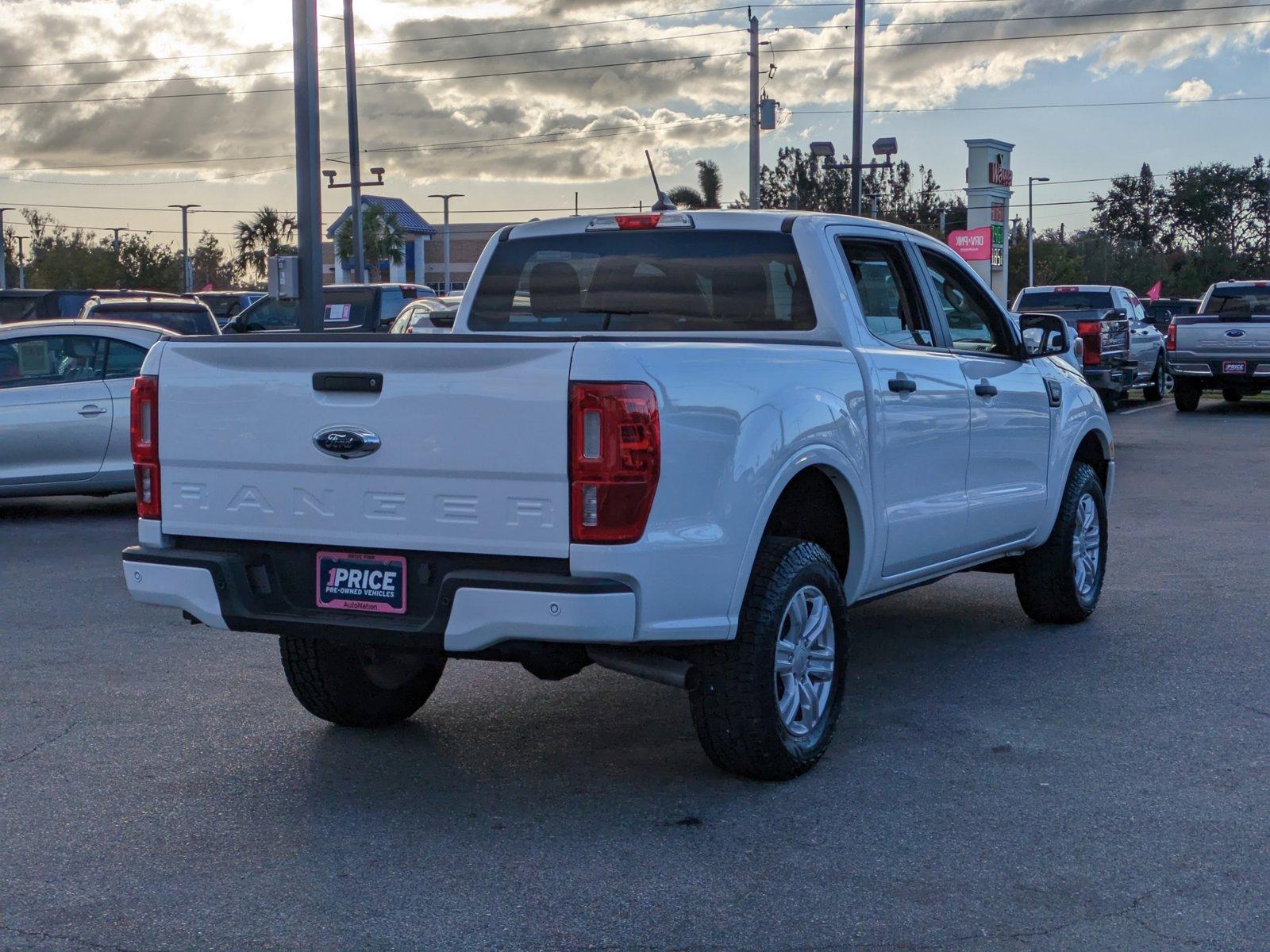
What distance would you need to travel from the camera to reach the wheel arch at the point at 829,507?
532 centimetres

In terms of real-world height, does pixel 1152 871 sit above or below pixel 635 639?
below

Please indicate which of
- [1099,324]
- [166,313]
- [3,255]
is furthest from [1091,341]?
[3,255]

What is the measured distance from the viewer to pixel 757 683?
5074 mm

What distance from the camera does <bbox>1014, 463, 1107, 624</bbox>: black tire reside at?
789 cm

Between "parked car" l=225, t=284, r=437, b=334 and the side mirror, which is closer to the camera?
the side mirror

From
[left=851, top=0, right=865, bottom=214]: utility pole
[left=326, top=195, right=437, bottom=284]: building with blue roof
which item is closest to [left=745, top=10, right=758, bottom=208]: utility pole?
[left=851, top=0, right=865, bottom=214]: utility pole

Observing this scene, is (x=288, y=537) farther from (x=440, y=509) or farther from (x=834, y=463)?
(x=834, y=463)

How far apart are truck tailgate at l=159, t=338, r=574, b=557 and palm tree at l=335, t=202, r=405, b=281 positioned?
3178 inches

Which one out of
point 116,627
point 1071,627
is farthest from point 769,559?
point 116,627

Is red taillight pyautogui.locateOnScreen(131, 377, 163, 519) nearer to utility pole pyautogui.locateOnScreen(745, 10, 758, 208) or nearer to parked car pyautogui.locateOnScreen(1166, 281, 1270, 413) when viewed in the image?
parked car pyautogui.locateOnScreen(1166, 281, 1270, 413)

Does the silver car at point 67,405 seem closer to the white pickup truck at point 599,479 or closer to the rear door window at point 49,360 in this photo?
the rear door window at point 49,360

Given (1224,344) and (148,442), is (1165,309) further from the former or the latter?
(148,442)

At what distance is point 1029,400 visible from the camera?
7465 millimetres

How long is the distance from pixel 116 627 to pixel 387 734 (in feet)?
8.79
